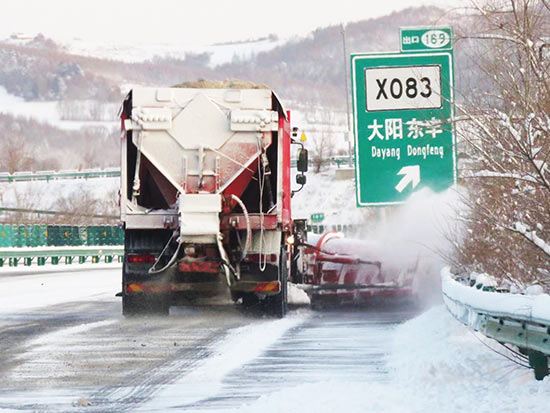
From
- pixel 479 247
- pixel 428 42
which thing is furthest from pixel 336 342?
pixel 428 42

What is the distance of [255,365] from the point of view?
10930mm

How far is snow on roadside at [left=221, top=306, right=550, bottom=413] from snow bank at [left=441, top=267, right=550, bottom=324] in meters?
0.53

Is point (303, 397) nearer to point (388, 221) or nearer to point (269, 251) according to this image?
point (269, 251)

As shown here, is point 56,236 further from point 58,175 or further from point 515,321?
point 58,175

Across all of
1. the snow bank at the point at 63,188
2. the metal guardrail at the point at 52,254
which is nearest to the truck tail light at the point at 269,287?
the metal guardrail at the point at 52,254

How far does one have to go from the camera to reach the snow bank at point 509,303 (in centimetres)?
770

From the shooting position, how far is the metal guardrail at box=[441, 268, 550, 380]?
25.5ft

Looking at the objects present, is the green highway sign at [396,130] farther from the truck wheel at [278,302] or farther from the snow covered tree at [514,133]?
the snow covered tree at [514,133]

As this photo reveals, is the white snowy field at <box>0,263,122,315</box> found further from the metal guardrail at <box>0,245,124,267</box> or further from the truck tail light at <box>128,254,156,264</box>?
the truck tail light at <box>128,254,156,264</box>

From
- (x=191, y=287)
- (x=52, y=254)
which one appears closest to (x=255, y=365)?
(x=191, y=287)

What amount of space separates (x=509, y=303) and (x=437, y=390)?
867 millimetres

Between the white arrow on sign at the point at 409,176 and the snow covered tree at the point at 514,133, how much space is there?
348 centimetres

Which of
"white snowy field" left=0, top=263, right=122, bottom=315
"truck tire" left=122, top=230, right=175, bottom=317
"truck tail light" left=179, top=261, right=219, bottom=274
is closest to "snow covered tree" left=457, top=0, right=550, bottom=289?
"truck tail light" left=179, top=261, right=219, bottom=274

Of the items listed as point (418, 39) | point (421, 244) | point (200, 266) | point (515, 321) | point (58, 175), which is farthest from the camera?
point (58, 175)
